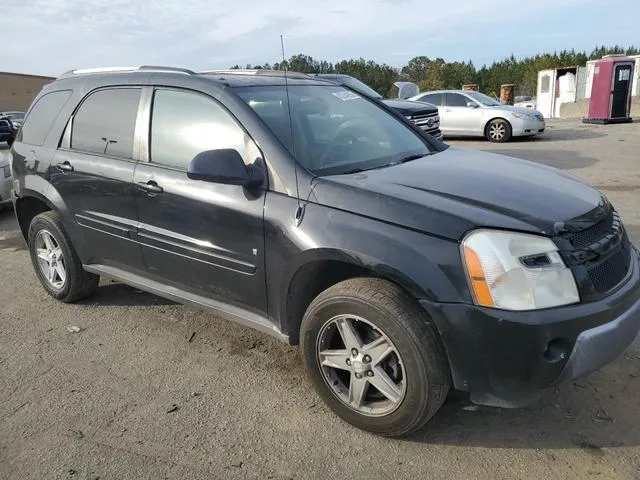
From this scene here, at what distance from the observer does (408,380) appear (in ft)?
8.32

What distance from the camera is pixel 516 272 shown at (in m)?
2.33

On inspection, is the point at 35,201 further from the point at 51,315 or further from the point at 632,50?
the point at 632,50

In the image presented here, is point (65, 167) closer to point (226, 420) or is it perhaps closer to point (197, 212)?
point (197, 212)

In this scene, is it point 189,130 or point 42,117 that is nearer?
point 189,130

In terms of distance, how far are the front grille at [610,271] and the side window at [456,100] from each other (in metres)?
13.4

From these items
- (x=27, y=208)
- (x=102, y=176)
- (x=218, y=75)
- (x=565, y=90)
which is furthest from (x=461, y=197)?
(x=565, y=90)

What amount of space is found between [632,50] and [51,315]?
2238 inches

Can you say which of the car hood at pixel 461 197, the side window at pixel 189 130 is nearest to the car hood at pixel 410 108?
the side window at pixel 189 130

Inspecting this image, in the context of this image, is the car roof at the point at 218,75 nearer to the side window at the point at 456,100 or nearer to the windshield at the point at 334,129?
the windshield at the point at 334,129

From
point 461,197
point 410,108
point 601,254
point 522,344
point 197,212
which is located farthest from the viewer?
point 410,108

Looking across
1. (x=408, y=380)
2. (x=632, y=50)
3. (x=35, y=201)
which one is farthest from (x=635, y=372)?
(x=632, y=50)

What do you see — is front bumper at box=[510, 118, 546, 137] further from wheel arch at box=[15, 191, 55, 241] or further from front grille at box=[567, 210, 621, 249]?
wheel arch at box=[15, 191, 55, 241]

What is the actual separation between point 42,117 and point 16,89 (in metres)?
58.2

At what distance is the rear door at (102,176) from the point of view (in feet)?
12.1
